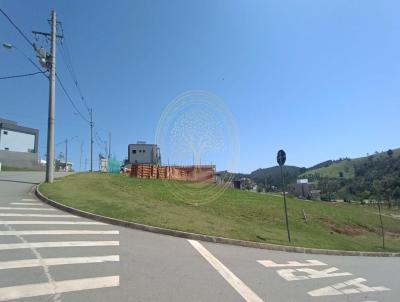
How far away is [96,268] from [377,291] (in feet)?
20.4

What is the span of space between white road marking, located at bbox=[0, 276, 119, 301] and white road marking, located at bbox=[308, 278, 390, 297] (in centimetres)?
406

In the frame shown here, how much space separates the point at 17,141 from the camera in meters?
87.8

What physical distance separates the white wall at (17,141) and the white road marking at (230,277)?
266 feet

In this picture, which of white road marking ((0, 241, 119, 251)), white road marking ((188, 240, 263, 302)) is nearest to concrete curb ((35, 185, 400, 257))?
white road marking ((188, 240, 263, 302))

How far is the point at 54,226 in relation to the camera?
1270cm

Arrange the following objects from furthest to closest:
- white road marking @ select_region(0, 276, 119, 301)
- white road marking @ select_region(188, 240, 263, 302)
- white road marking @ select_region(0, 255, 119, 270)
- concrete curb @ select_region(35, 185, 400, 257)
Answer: concrete curb @ select_region(35, 185, 400, 257)
white road marking @ select_region(0, 255, 119, 270)
white road marking @ select_region(188, 240, 263, 302)
white road marking @ select_region(0, 276, 119, 301)

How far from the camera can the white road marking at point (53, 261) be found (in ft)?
26.9

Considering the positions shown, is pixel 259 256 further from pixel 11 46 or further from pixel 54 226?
pixel 11 46

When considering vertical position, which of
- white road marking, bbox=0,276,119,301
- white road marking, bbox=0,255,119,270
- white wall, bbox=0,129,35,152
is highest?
white wall, bbox=0,129,35,152

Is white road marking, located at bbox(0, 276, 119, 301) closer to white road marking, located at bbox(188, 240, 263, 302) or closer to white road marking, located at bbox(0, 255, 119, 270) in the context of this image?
white road marking, located at bbox(0, 255, 119, 270)

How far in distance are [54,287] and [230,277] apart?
3740mm

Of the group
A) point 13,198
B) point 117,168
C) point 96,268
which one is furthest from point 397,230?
point 117,168

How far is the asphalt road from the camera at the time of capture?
732cm

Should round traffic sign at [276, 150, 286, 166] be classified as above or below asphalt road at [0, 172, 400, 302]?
above
